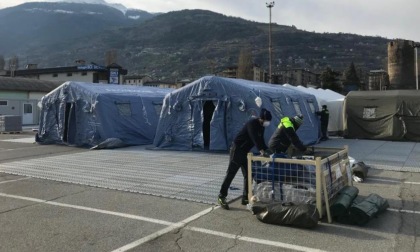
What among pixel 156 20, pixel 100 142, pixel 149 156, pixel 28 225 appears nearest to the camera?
pixel 28 225

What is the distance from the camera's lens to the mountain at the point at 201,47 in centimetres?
11162

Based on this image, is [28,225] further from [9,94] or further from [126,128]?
[9,94]

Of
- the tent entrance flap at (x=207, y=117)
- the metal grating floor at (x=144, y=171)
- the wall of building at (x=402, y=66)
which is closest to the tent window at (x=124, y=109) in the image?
the metal grating floor at (x=144, y=171)

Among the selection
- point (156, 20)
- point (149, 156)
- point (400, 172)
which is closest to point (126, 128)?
point (149, 156)

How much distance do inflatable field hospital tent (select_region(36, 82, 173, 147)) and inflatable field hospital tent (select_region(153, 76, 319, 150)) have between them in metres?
2.60

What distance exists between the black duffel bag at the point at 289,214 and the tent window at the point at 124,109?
1357cm

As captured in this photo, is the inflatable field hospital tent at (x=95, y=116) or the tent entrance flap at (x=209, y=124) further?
the inflatable field hospital tent at (x=95, y=116)

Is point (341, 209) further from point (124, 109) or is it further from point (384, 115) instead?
point (384, 115)

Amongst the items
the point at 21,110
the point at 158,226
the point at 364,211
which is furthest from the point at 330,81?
the point at 158,226

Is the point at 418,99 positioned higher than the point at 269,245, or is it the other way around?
the point at 418,99

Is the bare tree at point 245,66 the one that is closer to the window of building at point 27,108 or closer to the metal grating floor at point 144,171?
the window of building at point 27,108

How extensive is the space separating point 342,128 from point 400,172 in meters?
13.1

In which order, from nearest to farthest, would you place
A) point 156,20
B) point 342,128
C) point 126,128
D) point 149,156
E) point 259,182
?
point 259,182
point 149,156
point 126,128
point 342,128
point 156,20

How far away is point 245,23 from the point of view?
5901 inches
